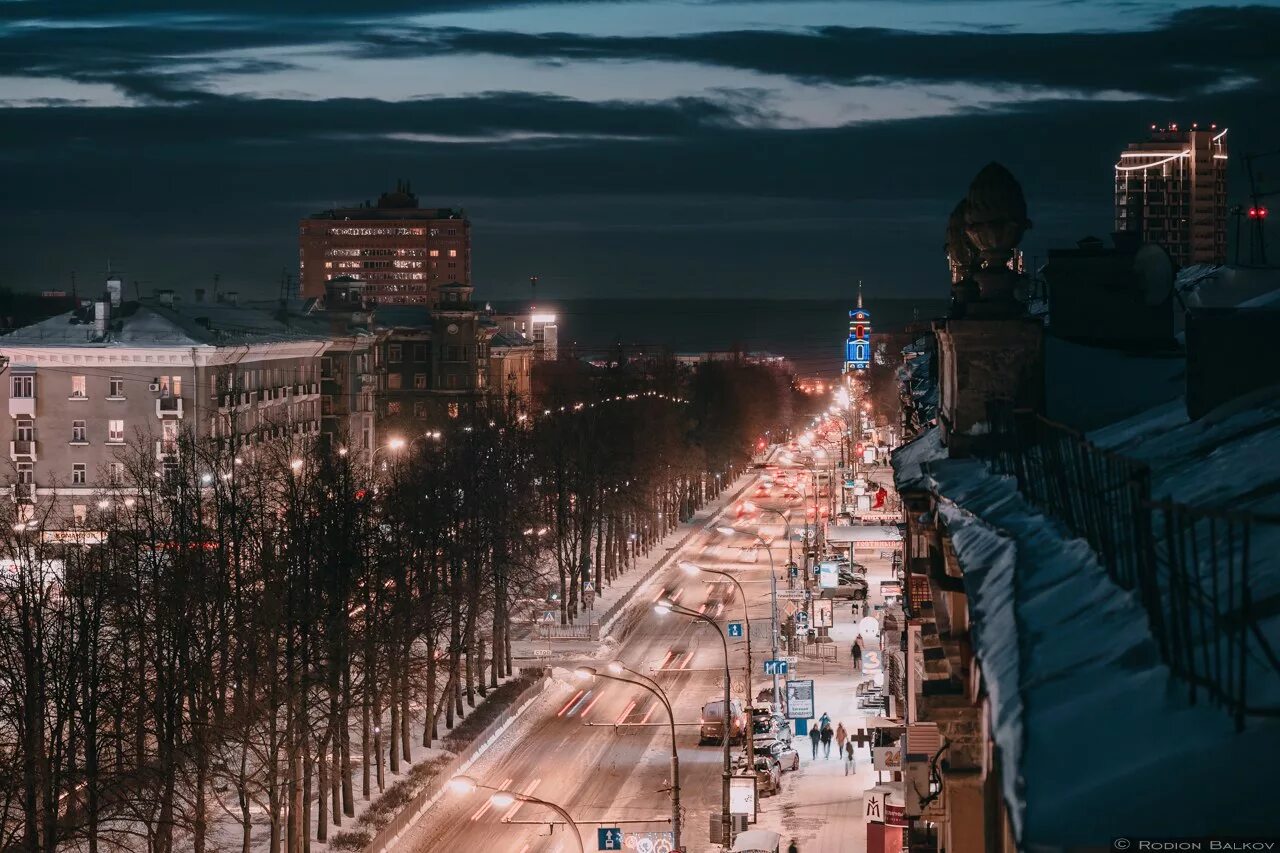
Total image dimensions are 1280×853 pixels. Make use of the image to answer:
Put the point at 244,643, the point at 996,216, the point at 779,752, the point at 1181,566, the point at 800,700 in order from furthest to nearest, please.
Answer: the point at 800,700
the point at 779,752
the point at 244,643
the point at 996,216
the point at 1181,566

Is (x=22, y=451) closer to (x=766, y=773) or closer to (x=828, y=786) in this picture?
(x=766, y=773)

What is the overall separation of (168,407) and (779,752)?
49.2 metres

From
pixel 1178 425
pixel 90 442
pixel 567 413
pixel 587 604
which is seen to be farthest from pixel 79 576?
pixel 567 413

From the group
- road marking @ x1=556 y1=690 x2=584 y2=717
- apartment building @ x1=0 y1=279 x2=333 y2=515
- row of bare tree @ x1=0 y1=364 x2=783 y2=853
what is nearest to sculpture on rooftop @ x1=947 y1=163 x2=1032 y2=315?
row of bare tree @ x1=0 y1=364 x2=783 y2=853

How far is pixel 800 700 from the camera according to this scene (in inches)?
2260

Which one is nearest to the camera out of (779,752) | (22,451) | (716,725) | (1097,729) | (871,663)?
(1097,729)

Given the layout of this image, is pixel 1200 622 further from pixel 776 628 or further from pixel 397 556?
pixel 776 628

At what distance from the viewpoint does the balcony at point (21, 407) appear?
94.1 m

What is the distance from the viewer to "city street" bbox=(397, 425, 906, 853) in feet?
153

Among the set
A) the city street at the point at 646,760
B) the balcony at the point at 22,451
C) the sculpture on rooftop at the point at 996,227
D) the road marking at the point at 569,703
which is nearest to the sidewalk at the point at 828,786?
the city street at the point at 646,760

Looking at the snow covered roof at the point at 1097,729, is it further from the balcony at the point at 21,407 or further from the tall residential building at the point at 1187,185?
the tall residential building at the point at 1187,185

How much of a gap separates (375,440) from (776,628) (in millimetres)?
70015

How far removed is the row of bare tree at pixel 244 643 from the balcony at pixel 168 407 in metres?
12.7

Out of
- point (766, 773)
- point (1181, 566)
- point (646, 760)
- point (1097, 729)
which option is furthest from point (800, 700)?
point (1097, 729)
